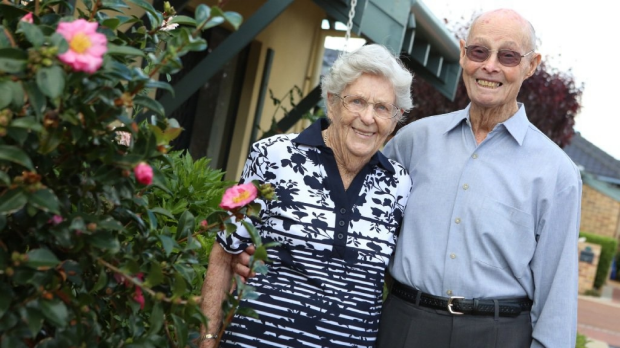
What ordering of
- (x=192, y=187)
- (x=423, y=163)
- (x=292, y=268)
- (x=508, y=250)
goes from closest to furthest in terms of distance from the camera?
(x=292, y=268) → (x=508, y=250) → (x=423, y=163) → (x=192, y=187)

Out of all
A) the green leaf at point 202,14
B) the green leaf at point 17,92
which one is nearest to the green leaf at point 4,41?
the green leaf at point 17,92

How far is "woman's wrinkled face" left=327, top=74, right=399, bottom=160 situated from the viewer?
2928 millimetres

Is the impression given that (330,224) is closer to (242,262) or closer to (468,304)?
(242,262)

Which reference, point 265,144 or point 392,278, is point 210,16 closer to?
point 265,144

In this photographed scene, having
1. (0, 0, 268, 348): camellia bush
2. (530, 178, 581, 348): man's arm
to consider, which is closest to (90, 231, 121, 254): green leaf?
(0, 0, 268, 348): camellia bush

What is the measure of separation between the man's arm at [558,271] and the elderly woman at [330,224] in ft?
1.74

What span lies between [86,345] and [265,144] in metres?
1.32

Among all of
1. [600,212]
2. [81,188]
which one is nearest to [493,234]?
[81,188]

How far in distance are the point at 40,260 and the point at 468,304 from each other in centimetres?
181

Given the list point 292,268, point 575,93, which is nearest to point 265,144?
point 292,268

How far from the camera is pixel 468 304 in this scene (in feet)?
9.82

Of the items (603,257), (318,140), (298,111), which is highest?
(603,257)

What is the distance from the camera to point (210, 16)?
67.5 inches


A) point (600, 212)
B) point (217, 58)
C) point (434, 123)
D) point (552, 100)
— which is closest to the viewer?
point (434, 123)
